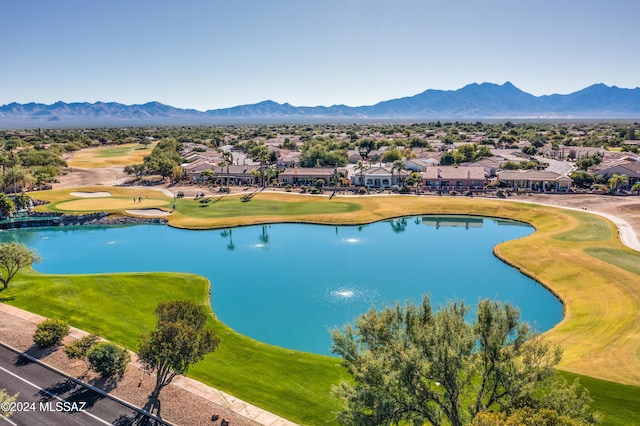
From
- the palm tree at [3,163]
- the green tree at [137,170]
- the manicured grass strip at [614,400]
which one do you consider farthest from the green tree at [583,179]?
the palm tree at [3,163]

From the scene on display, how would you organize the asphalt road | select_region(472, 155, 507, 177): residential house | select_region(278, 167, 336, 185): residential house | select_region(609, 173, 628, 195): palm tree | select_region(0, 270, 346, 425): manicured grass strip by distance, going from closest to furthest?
the asphalt road
select_region(0, 270, 346, 425): manicured grass strip
select_region(609, 173, 628, 195): palm tree
select_region(278, 167, 336, 185): residential house
select_region(472, 155, 507, 177): residential house

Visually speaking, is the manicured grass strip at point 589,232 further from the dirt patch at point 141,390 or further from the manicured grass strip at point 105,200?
the manicured grass strip at point 105,200

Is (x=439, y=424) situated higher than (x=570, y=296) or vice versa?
(x=439, y=424)

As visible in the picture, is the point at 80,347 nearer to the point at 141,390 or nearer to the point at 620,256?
the point at 141,390

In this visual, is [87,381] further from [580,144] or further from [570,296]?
[580,144]

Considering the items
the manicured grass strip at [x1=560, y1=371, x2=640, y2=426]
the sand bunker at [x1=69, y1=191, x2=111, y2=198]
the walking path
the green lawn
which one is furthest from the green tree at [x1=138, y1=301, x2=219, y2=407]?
the sand bunker at [x1=69, y1=191, x2=111, y2=198]

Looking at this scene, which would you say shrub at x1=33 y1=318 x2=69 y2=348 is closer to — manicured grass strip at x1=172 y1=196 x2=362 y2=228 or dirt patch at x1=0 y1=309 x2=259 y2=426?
dirt patch at x1=0 y1=309 x2=259 y2=426

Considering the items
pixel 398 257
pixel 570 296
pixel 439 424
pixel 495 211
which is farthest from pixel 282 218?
pixel 439 424

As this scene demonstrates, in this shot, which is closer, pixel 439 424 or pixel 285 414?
pixel 439 424

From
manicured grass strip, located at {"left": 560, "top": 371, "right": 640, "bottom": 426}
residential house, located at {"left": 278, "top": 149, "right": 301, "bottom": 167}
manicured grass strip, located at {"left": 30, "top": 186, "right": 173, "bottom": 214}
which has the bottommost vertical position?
manicured grass strip, located at {"left": 560, "top": 371, "right": 640, "bottom": 426}
